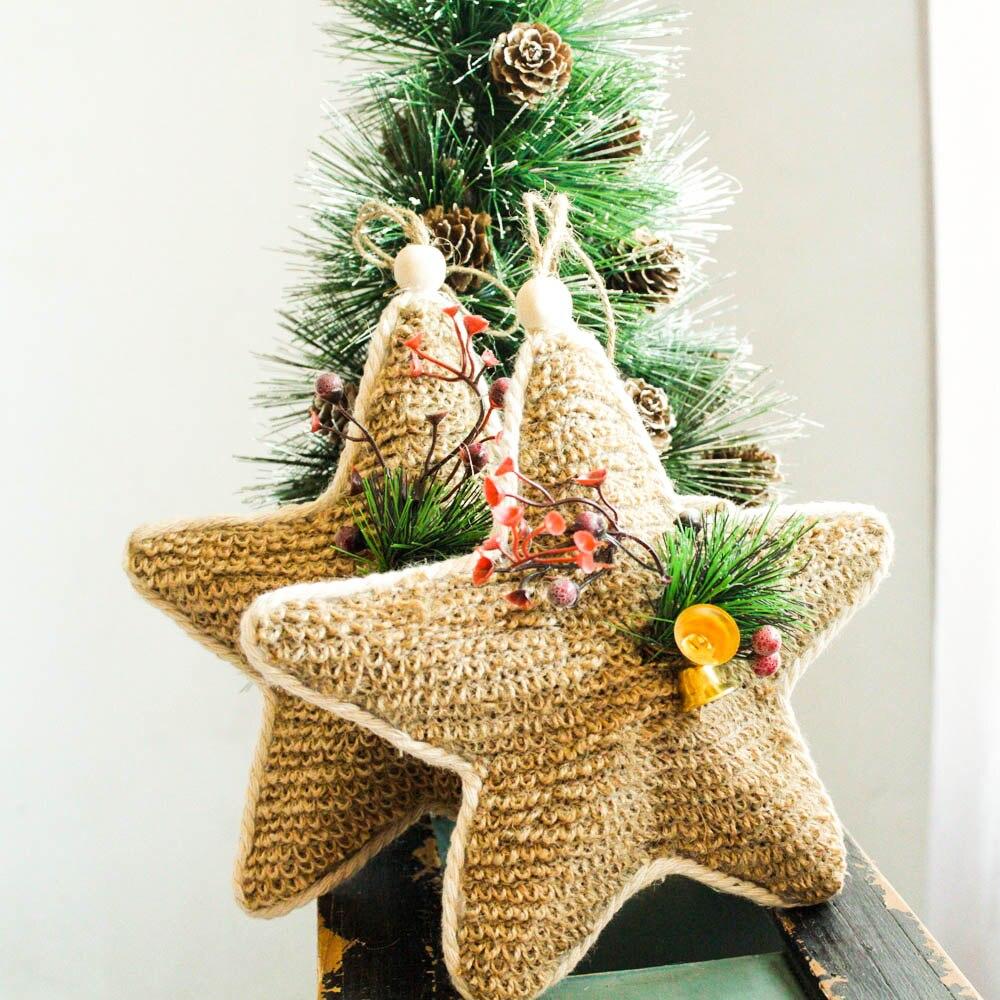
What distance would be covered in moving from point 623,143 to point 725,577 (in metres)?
0.31

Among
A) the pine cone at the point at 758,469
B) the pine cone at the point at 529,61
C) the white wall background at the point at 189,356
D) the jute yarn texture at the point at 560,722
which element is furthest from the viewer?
the white wall background at the point at 189,356

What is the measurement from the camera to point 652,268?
63 cm

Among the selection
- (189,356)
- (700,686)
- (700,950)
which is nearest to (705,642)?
(700,686)

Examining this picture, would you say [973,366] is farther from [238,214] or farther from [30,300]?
[30,300]

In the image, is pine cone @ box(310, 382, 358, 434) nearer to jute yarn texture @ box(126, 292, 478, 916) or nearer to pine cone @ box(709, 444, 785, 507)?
jute yarn texture @ box(126, 292, 478, 916)

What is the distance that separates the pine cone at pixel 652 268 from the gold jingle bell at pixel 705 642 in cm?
26

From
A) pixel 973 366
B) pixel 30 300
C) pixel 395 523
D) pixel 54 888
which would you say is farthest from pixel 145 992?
pixel 973 366

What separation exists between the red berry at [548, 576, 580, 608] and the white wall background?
0.60m

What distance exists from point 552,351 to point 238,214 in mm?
703

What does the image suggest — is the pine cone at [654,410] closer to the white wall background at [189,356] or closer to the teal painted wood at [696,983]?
the teal painted wood at [696,983]

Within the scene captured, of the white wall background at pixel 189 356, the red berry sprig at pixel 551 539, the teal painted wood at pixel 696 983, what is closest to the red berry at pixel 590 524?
the red berry sprig at pixel 551 539

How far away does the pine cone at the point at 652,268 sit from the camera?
24.9 inches

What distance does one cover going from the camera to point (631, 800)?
17.5 inches

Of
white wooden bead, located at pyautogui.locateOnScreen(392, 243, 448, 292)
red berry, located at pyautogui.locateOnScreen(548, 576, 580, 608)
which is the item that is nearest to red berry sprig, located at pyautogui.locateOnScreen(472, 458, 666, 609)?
red berry, located at pyautogui.locateOnScreen(548, 576, 580, 608)
